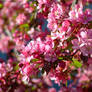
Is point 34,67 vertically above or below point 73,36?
below

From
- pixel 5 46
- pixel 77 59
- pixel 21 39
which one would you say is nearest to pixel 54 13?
pixel 77 59

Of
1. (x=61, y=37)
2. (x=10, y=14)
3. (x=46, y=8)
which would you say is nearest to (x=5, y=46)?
(x=10, y=14)

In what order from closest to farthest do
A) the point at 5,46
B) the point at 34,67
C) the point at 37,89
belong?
the point at 34,67
the point at 37,89
the point at 5,46

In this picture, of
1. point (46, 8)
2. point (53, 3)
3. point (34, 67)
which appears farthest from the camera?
point (46, 8)

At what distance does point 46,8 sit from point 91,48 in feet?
2.09

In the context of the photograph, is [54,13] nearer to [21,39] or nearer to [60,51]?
[60,51]

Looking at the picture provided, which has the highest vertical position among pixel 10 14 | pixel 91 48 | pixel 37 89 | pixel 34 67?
pixel 10 14

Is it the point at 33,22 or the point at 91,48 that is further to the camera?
the point at 33,22

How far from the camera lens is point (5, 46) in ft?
16.3

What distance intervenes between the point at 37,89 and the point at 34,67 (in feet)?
6.65

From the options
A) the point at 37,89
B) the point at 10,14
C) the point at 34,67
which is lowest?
the point at 37,89

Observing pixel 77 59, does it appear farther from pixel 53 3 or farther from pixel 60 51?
pixel 53 3

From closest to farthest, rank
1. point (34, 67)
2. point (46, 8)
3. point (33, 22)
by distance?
point (34, 67) → point (46, 8) → point (33, 22)

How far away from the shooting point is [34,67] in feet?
5.42
